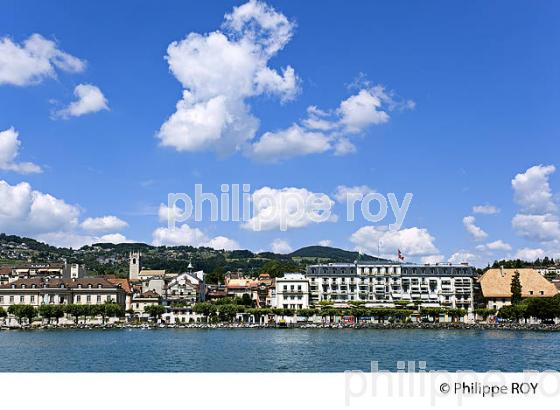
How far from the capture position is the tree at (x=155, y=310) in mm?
55147

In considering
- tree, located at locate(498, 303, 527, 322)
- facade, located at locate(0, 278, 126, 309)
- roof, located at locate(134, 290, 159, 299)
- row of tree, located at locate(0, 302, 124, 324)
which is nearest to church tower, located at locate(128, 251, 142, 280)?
roof, located at locate(134, 290, 159, 299)

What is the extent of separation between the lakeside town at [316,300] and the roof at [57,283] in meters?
0.08

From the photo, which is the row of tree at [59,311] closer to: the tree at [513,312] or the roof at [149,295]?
the roof at [149,295]

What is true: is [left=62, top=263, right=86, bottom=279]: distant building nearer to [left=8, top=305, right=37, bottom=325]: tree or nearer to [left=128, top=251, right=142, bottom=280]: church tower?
[left=8, top=305, right=37, bottom=325]: tree

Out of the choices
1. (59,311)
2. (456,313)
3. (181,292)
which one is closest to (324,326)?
(456,313)

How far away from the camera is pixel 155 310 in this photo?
5509cm

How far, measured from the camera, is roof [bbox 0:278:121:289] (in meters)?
57.6

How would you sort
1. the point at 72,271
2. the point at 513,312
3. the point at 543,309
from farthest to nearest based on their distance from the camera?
the point at 72,271
the point at 513,312
the point at 543,309

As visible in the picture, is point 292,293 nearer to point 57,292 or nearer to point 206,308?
point 206,308

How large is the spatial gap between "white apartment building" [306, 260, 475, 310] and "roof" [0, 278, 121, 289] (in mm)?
17451

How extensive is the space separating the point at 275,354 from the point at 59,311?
31.0 metres
